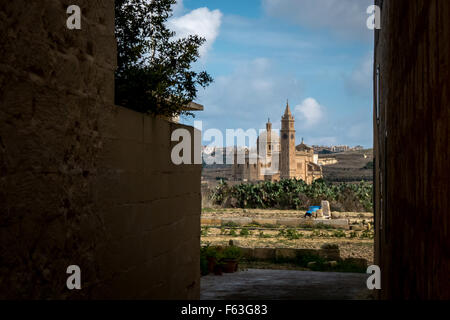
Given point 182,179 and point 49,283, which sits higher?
point 182,179

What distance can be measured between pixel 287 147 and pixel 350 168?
11.1 meters

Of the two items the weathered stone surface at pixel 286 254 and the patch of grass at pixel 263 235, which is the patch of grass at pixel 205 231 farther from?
the weathered stone surface at pixel 286 254

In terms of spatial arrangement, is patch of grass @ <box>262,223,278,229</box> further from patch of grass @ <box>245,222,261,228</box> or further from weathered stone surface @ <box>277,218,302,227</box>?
weathered stone surface @ <box>277,218,302,227</box>

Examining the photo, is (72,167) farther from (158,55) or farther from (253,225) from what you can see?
(253,225)

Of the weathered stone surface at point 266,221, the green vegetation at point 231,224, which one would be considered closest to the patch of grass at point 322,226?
the weathered stone surface at point 266,221

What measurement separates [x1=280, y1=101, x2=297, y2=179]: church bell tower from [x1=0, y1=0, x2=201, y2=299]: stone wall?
66279 mm

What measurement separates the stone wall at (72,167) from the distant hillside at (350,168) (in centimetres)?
6654

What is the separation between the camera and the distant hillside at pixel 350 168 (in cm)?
7249

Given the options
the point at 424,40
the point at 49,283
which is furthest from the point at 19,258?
the point at 424,40

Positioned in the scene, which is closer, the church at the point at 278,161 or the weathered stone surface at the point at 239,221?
the weathered stone surface at the point at 239,221

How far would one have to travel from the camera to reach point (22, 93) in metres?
3.20

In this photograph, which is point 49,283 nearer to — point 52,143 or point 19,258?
point 19,258

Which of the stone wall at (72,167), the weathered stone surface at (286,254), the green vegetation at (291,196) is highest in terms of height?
the stone wall at (72,167)
